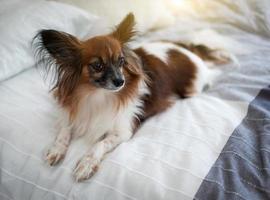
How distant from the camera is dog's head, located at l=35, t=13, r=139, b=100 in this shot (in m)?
1.27

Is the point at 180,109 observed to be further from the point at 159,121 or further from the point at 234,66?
the point at 234,66

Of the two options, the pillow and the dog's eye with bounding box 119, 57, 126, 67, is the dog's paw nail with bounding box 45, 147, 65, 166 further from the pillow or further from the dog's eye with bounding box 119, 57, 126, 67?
the pillow

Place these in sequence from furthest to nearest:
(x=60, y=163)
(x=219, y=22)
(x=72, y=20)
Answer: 1. (x=219, y=22)
2. (x=72, y=20)
3. (x=60, y=163)

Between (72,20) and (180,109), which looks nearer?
(180,109)

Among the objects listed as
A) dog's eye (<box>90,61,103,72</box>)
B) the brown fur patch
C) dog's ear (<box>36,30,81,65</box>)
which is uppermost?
dog's ear (<box>36,30,81,65</box>)

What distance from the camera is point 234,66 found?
181 centimetres

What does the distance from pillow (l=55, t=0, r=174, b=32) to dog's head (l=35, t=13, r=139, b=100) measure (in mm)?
601

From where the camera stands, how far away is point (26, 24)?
1638 millimetres

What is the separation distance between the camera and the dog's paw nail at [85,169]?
1.16 m

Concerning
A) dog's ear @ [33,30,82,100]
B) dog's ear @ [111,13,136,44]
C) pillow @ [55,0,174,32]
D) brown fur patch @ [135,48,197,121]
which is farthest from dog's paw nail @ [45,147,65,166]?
pillow @ [55,0,174,32]

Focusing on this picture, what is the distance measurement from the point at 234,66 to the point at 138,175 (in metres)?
0.96

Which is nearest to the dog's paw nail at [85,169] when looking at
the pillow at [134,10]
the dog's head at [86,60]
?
the dog's head at [86,60]

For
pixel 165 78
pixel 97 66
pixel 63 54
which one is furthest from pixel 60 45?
pixel 165 78

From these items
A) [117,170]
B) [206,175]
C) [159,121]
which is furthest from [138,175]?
[159,121]
